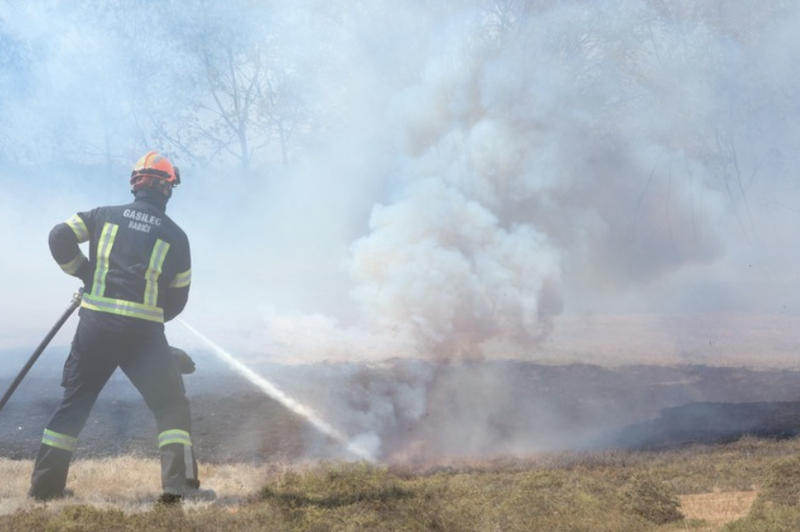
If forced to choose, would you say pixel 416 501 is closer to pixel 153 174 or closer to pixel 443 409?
pixel 153 174

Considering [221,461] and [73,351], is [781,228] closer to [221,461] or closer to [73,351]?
[221,461]

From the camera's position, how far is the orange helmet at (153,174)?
671 centimetres

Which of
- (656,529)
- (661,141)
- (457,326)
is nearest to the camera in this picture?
(656,529)

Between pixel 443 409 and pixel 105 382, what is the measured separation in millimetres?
5836

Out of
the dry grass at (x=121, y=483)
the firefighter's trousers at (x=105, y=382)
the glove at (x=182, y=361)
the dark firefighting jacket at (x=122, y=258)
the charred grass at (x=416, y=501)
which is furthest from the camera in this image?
the glove at (x=182, y=361)

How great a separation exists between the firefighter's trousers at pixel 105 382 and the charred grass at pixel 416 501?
0.98 feet

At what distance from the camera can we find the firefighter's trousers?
6.32m

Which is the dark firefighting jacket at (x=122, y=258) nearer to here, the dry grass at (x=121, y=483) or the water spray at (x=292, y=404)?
the dry grass at (x=121, y=483)

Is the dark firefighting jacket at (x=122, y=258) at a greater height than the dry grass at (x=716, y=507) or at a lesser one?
greater

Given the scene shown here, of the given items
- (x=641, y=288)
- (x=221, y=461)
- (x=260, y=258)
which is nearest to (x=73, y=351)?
(x=221, y=461)

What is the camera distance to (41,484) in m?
6.28

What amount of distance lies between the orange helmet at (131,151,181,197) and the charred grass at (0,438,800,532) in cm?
268

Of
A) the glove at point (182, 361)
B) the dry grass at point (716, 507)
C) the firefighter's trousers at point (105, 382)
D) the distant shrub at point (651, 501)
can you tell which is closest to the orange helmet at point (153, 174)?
the firefighter's trousers at point (105, 382)

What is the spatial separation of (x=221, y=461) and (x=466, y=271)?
540cm
